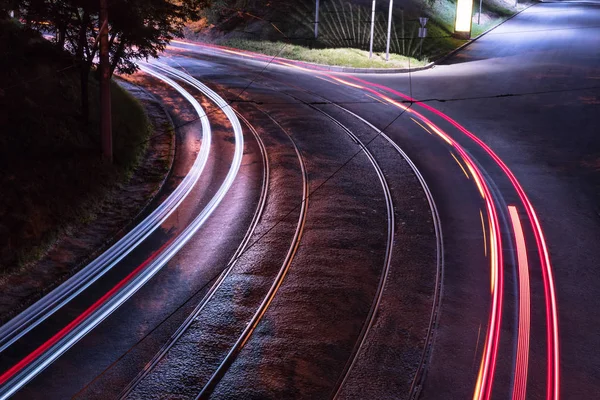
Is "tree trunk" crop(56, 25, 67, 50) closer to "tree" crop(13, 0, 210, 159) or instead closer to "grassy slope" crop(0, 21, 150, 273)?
"tree" crop(13, 0, 210, 159)

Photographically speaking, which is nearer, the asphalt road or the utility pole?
the asphalt road

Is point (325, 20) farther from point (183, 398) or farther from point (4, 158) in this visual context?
point (183, 398)

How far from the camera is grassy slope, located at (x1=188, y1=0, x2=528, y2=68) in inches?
1411

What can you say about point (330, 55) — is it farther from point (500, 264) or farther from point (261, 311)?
point (261, 311)

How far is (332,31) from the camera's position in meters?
39.0

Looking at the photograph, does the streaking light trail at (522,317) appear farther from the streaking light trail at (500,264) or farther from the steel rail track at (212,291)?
the steel rail track at (212,291)

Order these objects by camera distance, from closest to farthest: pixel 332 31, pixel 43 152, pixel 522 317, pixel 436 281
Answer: pixel 522 317, pixel 436 281, pixel 43 152, pixel 332 31

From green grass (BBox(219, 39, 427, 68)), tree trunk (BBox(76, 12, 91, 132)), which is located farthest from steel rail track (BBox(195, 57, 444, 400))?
green grass (BBox(219, 39, 427, 68))

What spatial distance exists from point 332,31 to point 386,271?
2916 centimetres

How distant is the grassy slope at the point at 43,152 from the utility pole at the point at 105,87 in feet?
1.29

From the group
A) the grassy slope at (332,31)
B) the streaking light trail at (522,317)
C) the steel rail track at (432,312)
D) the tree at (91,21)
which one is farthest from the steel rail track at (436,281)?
the grassy slope at (332,31)

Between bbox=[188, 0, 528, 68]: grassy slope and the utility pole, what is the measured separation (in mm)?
18885

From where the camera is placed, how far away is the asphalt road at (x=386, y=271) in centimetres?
930

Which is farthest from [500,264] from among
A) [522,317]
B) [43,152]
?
[43,152]
